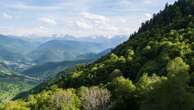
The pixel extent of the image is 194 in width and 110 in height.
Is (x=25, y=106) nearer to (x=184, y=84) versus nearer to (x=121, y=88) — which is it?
(x=121, y=88)

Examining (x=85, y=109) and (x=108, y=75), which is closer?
(x=85, y=109)

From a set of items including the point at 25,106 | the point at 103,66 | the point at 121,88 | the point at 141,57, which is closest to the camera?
the point at 121,88

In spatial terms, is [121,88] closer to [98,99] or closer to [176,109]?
[98,99]

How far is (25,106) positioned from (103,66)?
52.4 metres

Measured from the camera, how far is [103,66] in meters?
193

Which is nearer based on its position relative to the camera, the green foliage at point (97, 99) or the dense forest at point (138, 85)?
the dense forest at point (138, 85)

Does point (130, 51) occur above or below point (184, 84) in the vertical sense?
below

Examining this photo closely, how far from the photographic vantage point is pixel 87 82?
18075 centimetres

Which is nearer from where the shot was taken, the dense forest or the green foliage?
the dense forest

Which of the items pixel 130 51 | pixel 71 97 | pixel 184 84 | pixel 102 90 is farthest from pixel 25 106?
pixel 184 84

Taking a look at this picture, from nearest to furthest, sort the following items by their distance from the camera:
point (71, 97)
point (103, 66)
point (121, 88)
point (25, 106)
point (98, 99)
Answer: point (121, 88), point (98, 99), point (71, 97), point (25, 106), point (103, 66)

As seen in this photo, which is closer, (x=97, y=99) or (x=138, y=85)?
(x=138, y=85)

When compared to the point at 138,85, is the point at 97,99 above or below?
below

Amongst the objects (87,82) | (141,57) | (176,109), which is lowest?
(87,82)
